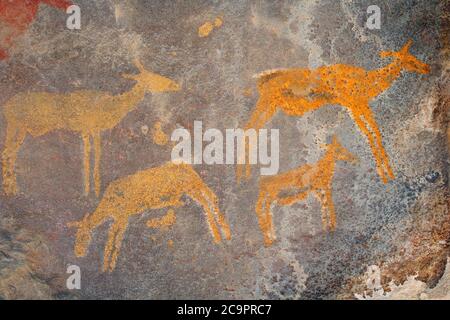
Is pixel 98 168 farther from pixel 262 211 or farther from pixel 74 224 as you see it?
pixel 262 211

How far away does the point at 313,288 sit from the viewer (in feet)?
11.1

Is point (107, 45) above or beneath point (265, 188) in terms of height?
above

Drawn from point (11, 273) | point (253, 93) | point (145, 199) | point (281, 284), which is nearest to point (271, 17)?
point (253, 93)

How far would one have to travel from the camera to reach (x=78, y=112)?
133 inches

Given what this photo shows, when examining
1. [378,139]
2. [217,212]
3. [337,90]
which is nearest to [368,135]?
[378,139]

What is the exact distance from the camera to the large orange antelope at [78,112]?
11.1 feet

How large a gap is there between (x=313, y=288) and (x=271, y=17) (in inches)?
54.3

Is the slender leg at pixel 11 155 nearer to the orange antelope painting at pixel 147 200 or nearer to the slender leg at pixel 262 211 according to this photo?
the orange antelope painting at pixel 147 200

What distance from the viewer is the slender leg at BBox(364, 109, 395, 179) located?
3.38 metres

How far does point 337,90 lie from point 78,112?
4.28 ft

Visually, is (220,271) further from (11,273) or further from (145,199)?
(11,273)

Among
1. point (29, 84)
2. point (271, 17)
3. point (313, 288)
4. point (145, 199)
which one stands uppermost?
point (271, 17)

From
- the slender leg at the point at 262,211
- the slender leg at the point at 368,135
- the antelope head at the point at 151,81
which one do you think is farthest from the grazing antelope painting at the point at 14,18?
the slender leg at the point at 368,135

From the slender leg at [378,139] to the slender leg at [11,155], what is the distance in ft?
5.68
